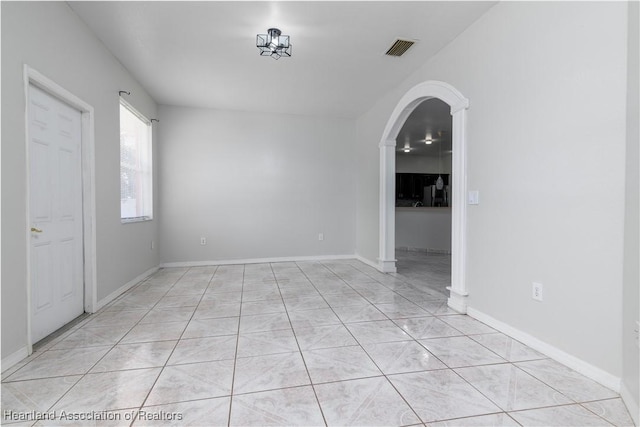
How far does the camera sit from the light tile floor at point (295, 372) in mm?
1465

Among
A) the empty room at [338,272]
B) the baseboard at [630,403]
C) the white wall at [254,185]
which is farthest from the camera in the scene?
the white wall at [254,185]

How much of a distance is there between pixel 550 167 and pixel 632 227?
0.62 meters

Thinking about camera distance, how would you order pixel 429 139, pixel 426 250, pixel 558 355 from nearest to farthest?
pixel 558 355 < pixel 426 250 < pixel 429 139

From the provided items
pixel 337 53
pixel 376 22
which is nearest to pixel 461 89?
pixel 376 22

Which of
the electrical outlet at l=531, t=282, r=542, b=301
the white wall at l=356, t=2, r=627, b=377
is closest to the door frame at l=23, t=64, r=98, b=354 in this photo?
the white wall at l=356, t=2, r=627, b=377

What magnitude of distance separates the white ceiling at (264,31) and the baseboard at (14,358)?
8.61 ft

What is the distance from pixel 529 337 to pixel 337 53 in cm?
312

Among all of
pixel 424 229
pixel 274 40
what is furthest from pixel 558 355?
pixel 424 229

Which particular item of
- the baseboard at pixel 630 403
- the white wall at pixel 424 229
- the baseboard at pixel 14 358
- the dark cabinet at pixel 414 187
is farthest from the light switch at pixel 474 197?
the dark cabinet at pixel 414 187

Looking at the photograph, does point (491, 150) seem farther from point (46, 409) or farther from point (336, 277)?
point (46, 409)

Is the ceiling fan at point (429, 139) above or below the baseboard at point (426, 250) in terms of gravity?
above

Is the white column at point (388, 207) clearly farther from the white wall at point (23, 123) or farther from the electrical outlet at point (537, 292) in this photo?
the white wall at point (23, 123)

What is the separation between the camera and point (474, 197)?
8.87ft

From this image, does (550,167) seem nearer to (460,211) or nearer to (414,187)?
(460,211)
